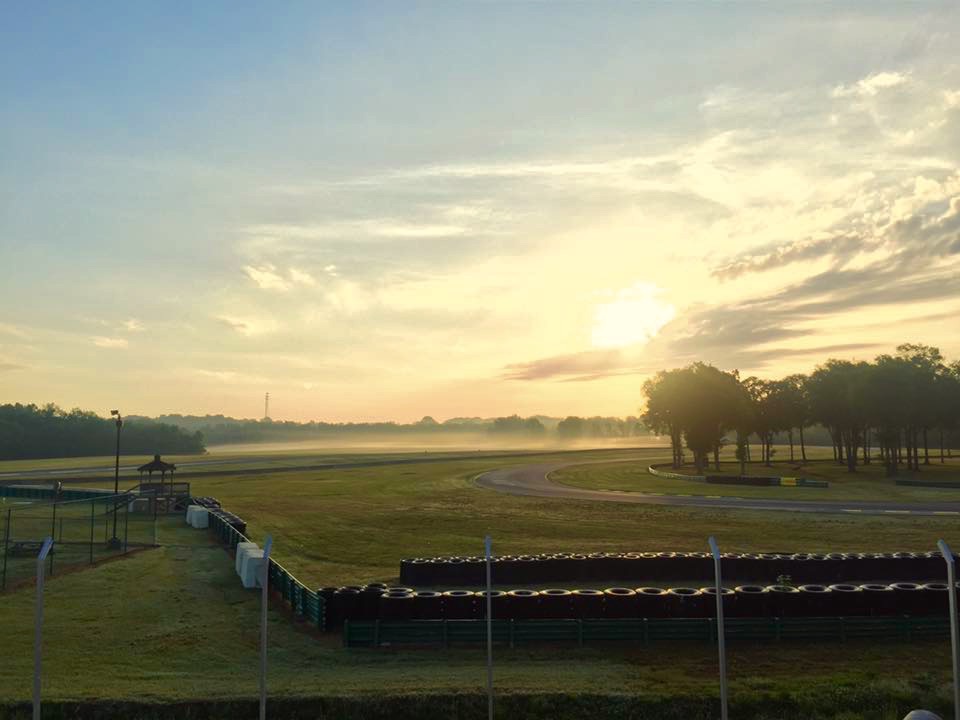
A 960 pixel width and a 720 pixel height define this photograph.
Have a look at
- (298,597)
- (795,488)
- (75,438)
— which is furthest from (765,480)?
(75,438)

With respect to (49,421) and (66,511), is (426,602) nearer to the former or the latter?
(66,511)

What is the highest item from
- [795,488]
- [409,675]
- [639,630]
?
[639,630]

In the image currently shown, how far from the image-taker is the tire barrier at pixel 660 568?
1008 inches

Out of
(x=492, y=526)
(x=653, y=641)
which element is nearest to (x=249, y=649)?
(x=653, y=641)

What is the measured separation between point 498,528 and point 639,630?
72.6ft

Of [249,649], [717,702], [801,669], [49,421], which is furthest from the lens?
[49,421]

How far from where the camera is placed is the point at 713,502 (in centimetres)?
5384

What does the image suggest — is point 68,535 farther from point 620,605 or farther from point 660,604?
point 660,604

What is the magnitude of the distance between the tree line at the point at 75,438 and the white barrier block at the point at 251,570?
480ft

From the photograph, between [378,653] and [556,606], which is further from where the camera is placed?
[556,606]

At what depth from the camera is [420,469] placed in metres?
95.8

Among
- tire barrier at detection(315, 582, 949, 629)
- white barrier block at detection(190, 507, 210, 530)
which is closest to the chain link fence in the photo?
white barrier block at detection(190, 507, 210, 530)

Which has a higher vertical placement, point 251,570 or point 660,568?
point 251,570

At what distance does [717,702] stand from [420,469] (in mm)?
82560
